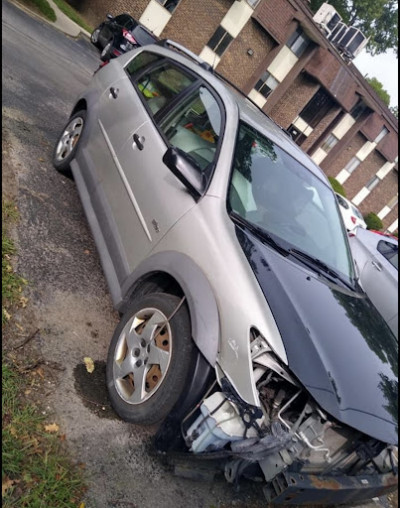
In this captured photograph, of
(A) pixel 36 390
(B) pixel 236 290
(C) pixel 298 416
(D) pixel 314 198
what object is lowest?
(A) pixel 36 390

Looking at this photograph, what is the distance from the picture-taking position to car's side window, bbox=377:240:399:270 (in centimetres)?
694

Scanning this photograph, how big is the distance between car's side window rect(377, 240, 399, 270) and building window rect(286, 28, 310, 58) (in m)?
19.2

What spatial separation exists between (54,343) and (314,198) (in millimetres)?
2464

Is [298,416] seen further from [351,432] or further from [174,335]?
[174,335]

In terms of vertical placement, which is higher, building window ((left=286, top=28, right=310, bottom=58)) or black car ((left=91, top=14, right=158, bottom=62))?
building window ((left=286, top=28, right=310, bottom=58))

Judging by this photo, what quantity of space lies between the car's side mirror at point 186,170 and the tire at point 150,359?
75cm

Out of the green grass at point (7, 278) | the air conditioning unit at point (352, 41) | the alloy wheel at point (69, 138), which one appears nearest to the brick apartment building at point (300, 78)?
the air conditioning unit at point (352, 41)

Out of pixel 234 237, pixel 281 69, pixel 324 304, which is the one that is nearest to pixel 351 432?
pixel 324 304

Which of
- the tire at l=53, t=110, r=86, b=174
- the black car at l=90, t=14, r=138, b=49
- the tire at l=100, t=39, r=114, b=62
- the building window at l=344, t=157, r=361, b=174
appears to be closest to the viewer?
the tire at l=53, t=110, r=86, b=174

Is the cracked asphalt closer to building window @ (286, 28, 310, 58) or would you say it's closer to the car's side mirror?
the car's side mirror

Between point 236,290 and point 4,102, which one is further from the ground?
point 236,290

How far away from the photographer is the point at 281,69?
938 inches

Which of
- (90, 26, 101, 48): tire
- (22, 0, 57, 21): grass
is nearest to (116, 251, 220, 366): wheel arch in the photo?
(90, 26, 101, 48): tire

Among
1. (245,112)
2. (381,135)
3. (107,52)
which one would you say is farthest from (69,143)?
(381,135)
